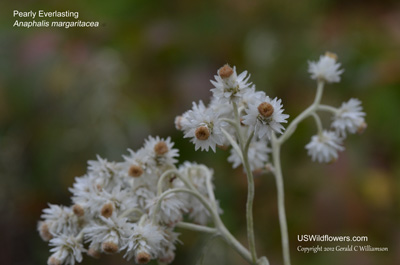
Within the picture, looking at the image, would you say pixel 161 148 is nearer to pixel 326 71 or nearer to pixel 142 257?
pixel 142 257

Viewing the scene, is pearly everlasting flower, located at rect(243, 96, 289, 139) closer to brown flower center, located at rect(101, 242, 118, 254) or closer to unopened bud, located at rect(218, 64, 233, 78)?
unopened bud, located at rect(218, 64, 233, 78)

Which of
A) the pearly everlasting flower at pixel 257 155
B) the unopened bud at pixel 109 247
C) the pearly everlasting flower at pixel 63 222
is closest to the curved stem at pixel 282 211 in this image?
the pearly everlasting flower at pixel 257 155

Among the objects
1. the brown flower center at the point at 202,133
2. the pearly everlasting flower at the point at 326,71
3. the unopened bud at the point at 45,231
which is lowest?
the unopened bud at the point at 45,231

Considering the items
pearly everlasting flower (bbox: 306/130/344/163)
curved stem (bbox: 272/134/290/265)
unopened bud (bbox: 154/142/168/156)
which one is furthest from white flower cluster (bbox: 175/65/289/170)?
pearly everlasting flower (bbox: 306/130/344/163)

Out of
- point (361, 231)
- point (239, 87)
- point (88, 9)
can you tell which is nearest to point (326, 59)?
point (239, 87)

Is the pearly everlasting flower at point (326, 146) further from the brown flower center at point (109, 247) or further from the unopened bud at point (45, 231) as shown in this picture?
the unopened bud at point (45, 231)
